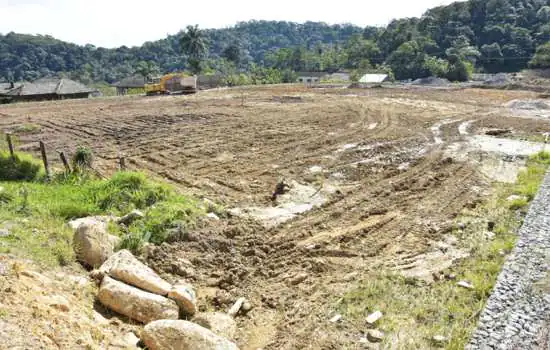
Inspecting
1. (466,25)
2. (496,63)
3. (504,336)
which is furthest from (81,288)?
(466,25)

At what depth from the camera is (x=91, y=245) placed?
6.93m

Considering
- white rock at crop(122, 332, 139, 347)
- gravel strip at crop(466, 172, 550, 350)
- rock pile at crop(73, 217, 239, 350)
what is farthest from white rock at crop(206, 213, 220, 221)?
gravel strip at crop(466, 172, 550, 350)

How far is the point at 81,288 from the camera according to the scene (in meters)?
5.86

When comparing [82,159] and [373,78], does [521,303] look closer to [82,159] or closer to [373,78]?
[82,159]

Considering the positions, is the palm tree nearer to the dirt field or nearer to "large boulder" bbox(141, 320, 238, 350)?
the dirt field

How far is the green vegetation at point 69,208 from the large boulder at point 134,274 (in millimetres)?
716

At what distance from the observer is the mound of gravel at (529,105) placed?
25.0m

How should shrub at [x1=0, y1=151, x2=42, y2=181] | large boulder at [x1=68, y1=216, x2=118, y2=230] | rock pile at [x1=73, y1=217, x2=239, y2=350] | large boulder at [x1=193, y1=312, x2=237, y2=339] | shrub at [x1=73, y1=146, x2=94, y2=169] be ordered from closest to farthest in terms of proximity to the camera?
rock pile at [x1=73, y1=217, x2=239, y2=350]
large boulder at [x1=193, y1=312, x2=237, y2=339]
large boulder at [x1=68, y1=216, x2=118, y2=230]
shrub at [x1=0, y1=151, x2=42, y2=181]
shrub at [x1=73, y1=146, x2=94, y2=169]

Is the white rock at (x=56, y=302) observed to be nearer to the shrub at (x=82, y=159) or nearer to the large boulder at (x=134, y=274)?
the large boulder at (x=134, y=274)

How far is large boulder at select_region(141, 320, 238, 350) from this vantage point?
4891 mm

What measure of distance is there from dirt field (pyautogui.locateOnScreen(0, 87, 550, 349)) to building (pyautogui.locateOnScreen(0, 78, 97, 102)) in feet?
40.8

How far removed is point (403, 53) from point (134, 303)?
2626 inches

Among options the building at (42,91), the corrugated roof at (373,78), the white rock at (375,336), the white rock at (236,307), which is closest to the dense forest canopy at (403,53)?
the corrugated roof at (373,78)

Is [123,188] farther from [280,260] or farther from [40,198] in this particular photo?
[280,260]
